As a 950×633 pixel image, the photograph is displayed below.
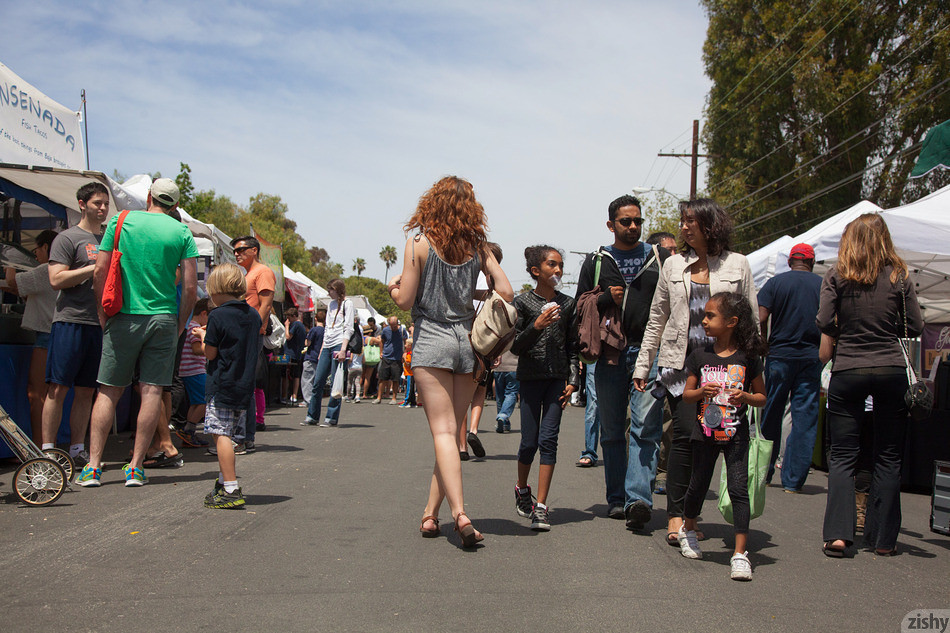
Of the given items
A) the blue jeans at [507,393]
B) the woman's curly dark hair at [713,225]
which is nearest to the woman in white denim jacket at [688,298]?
the woman's curly dark hair at [713,225]

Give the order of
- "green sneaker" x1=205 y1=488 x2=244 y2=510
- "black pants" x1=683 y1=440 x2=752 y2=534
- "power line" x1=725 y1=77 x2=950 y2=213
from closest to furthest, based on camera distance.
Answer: "black pants" x1=683 y1=440 x2=752 y2=534 → "green sneaker" x1=205 y1=488 x2=244 y2=510 → "power line" x1=725 y1=77 x2=950 y2=213

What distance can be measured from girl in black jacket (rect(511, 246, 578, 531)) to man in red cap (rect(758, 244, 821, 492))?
269 cm

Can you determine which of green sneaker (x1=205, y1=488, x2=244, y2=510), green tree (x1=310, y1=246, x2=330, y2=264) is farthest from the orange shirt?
green tree (x1=310, y1=246, x2=330, y2=264)

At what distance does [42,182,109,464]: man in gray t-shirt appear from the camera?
20.9 feet

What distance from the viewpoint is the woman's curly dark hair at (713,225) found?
16.1 feet

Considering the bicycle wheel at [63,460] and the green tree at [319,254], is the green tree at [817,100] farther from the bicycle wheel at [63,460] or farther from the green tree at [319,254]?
the green tree at [319,254]

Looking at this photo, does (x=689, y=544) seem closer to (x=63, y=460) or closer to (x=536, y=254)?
(x=536, y=254)

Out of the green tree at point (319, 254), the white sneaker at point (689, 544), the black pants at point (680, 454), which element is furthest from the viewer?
the green tree at point (319, 254)

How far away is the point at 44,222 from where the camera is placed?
969 cm

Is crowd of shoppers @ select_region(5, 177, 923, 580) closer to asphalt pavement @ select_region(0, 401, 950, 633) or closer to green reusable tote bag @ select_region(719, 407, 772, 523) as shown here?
green reusable tote bag @ select_region(719, 407, 772, 523)

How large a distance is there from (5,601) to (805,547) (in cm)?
436

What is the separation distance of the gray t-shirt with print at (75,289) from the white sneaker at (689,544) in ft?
15.7

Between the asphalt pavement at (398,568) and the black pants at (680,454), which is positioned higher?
the black pants at (680,454)

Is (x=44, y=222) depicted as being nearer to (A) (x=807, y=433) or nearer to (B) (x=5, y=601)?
(B) (x=5, y=601)
